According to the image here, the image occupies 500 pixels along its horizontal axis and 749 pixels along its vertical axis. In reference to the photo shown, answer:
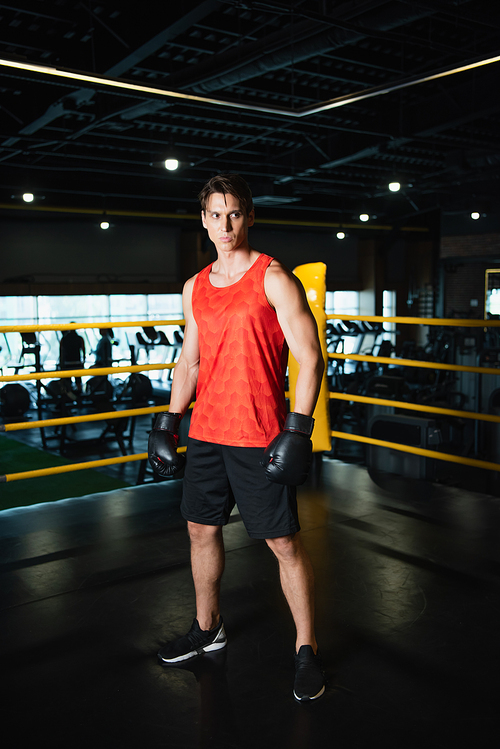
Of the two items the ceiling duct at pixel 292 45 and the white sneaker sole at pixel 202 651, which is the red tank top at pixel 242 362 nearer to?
the white sneaker sole at pixel 202 651

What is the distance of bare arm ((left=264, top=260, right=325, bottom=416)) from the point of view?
5.64ft

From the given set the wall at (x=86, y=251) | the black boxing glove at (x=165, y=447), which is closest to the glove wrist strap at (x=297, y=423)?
the black boxing glove at (x=165, y=447)

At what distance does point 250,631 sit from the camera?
2027 mm

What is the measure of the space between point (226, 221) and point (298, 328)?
0.36 meters

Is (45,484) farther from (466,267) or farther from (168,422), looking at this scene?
(466,267)

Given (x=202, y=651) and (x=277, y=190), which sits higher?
(x=277, y=190)

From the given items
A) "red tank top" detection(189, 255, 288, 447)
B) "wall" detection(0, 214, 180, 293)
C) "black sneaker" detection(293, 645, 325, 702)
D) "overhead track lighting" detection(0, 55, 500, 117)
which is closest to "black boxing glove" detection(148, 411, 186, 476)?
Result: "red tank top" detection(189, 255, 288, 447)

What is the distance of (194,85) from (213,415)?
Answer: 14.8 feet

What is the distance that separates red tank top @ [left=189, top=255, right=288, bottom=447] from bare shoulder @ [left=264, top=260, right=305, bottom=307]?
2cm

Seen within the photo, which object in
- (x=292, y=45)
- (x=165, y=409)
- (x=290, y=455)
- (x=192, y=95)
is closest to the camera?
(x=290, y=455)

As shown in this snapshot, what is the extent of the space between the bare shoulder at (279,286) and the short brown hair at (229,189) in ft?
0.67

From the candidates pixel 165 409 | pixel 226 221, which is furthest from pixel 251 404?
pixel 165 409

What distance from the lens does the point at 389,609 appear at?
2152 mm

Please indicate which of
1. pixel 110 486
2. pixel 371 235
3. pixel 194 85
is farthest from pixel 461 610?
pixel 371 235
